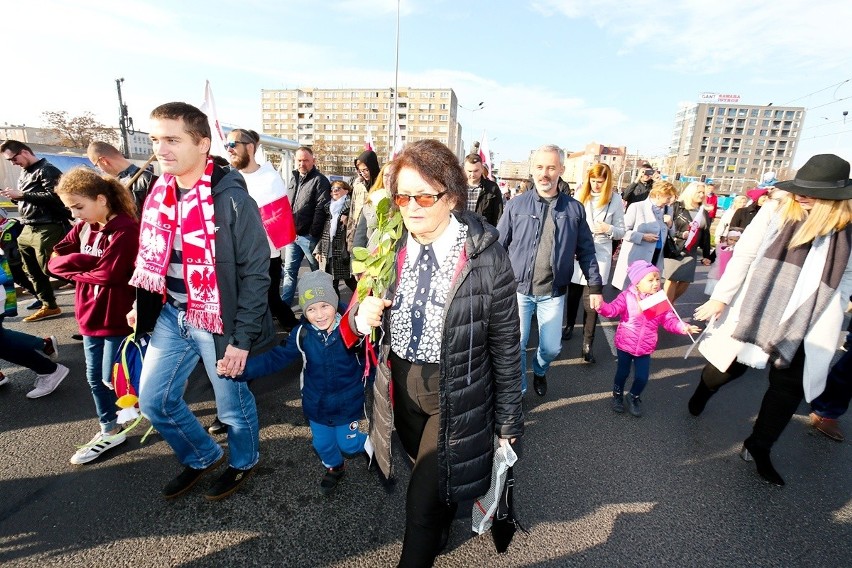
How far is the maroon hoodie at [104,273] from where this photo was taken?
2709mm

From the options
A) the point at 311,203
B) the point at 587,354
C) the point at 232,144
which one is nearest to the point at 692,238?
the point at 587,354

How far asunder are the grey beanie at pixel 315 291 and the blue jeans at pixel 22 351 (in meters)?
2.72

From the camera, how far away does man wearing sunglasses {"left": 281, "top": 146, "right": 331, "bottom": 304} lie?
18.3ft

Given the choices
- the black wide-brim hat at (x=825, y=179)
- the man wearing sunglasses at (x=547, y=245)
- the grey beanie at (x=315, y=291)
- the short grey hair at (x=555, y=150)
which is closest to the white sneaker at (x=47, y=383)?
the grey beanie at (x=315, y=291)

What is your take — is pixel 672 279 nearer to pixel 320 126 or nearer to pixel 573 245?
pixel 573 245

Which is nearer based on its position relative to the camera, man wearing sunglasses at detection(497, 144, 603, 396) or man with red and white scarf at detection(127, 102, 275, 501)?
man with red and white scarf at detection(127, 102, 275, 501)

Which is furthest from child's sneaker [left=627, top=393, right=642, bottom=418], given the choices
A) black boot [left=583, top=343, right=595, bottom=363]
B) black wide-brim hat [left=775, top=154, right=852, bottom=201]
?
black wide-brim hat [left=775, top=154, right=852, bottom=201]

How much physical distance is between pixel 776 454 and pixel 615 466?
1.34 meters

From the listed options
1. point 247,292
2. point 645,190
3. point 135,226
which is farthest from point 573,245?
point 645,190

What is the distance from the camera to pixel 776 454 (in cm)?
319

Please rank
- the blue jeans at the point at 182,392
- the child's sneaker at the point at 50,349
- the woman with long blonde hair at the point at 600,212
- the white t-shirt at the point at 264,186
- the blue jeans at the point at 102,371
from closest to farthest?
the blue jeans at the point at 182,392
the blue jeans at the point at 102,371
the child's sneaker at the point at 50,349
the white t-shirt at the point at 264,186
the woman with long blonde hair at the point at 600,212

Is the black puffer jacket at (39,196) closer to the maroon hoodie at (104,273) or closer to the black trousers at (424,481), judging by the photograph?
the maroon hoodie at (104,273)

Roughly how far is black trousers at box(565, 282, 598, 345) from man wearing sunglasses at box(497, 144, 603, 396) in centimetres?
98

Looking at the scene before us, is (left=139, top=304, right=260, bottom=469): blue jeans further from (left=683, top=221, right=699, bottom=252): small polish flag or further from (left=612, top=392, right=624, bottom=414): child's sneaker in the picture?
(left=683, top=221, right=699, bottom=252): small polish flag
